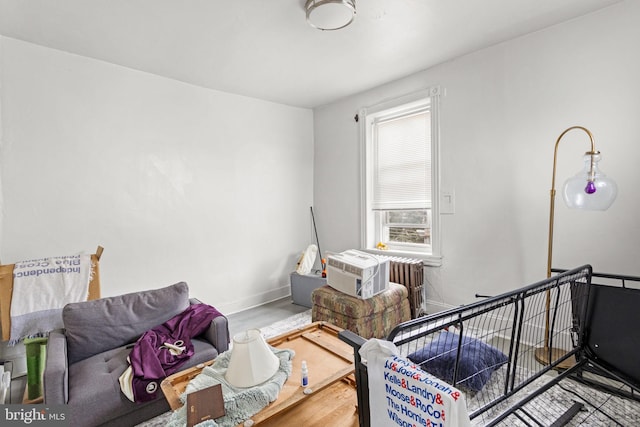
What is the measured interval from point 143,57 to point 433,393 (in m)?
3.50

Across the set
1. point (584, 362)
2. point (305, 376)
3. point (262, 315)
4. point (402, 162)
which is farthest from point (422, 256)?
point (305, 376)

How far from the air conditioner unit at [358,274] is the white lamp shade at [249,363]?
1290 millimetres

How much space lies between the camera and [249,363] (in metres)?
1.53

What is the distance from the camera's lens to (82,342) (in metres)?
2.01

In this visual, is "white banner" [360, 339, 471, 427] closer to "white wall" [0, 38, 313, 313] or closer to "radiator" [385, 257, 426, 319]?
"radiator" [385, 257, 426, 319]

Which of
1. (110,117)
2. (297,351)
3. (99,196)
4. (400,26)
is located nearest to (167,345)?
(297,351)

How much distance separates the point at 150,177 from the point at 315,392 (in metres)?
2.84

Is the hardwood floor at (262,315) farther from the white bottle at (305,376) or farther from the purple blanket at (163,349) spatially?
the white bottle at (305,376)

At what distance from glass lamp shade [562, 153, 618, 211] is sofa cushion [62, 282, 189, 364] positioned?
2997mm

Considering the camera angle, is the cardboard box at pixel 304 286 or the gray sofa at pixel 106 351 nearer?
the gray sofa at pixel 106 351

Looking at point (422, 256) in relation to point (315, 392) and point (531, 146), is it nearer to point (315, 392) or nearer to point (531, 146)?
point (531, 146)

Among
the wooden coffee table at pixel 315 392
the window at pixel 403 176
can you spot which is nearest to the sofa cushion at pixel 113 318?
the wooden coffee table at pixel 315 392

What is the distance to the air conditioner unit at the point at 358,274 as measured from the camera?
2721 mm

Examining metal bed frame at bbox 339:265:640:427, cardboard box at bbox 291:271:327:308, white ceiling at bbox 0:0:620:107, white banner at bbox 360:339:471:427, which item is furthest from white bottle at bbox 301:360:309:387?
white ceiling at bbox 0:0:620:107
